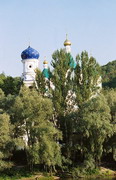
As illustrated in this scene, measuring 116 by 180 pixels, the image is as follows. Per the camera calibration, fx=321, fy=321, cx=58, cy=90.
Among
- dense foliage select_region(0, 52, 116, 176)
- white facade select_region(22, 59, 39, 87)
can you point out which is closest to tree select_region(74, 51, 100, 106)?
dense foliage select_region(0, 52, 116, 176)

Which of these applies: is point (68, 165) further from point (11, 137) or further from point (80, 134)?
point (11, 137)

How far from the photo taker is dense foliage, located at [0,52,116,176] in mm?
18719

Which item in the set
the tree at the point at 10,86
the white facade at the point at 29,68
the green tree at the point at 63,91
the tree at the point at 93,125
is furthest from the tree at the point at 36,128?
the tree at the point at 10,86

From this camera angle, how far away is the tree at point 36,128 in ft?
60.3

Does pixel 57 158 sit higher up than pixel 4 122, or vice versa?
pixel 4 122

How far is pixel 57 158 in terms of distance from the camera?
62.0ft

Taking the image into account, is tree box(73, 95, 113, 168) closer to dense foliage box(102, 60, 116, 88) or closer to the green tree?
the green tree

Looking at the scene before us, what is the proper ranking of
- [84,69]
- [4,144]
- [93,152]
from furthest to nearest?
[84,69] → [93,152] → [4,144]

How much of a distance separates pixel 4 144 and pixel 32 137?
176 cm

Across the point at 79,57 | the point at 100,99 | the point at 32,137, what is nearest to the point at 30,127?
the point at 32,137

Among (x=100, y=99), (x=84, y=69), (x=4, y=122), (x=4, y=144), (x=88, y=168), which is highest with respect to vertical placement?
(x=84, y=69)

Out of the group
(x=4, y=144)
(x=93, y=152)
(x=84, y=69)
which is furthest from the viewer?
(x=84, y=69)

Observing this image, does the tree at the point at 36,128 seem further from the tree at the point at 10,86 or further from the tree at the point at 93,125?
the tree at the point at 10,86

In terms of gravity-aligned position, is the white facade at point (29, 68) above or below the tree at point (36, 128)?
above
